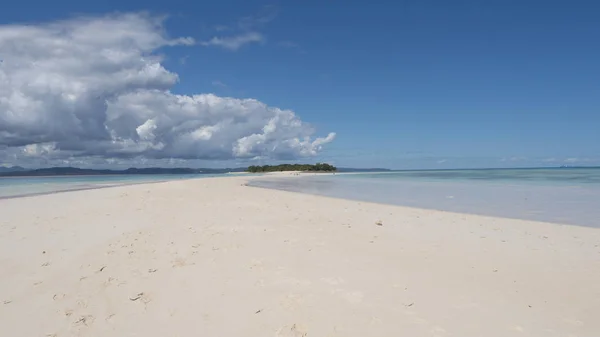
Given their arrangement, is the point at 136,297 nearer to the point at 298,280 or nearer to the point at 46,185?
the point at 298,280

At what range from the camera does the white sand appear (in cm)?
431

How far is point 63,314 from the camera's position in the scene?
180 inches

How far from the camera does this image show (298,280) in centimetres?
568

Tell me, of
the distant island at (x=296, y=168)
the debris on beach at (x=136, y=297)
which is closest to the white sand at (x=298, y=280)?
the debris on beach at (x=136, y=297)

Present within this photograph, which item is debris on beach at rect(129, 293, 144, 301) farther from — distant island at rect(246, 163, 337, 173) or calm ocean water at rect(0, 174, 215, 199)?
distant island at rect(246, 163, 337, 173)

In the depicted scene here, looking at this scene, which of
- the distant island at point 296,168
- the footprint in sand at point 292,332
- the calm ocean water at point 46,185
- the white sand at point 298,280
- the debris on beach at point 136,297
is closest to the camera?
the footprint in sand at point 292,332

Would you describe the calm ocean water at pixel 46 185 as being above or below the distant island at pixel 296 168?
below

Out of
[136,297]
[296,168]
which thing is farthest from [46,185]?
[296,168]

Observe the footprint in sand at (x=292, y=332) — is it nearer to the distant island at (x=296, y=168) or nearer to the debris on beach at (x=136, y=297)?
the debris on beach at (x=136, y=297)

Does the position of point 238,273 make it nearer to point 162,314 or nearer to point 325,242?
point 162,314

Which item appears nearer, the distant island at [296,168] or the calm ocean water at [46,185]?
the calm ocean water at [46,185]

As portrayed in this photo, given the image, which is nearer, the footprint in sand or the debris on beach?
the footprint in sand

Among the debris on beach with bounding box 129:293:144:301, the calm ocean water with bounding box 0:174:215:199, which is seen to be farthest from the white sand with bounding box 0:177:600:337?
the calm ocean water with bounding box 0:174:215:199

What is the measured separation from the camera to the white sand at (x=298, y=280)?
14.1ft
